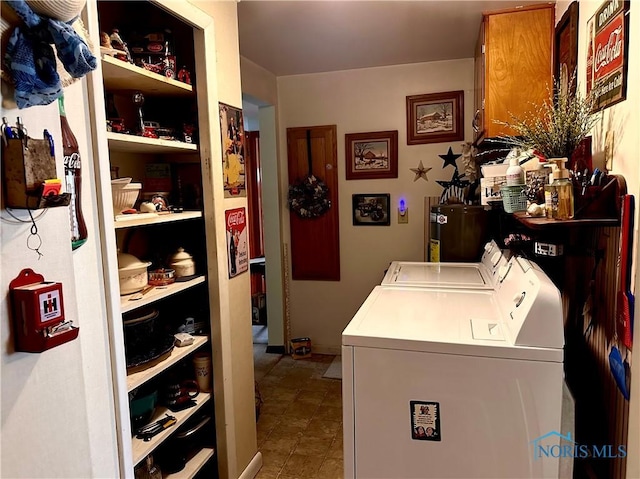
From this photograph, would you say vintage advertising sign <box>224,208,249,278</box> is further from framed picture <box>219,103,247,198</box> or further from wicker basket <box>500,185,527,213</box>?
wicker basket <box>500,185,527,213</box>

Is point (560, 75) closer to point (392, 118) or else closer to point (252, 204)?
point (392, 118)

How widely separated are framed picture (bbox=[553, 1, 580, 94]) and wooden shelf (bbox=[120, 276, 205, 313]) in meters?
1.83

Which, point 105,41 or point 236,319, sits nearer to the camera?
point 105,41

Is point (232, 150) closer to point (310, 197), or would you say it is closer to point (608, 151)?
point (608, 151)

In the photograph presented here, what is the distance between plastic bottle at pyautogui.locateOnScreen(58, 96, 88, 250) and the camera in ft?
3.70

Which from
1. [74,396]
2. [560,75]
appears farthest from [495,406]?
[560,75]

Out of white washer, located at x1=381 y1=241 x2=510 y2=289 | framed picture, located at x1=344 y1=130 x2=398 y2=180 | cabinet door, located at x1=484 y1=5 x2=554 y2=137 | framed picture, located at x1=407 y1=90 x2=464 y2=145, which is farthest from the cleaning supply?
framed picture, located at x1=344 y1=130 x2=398 y2=180

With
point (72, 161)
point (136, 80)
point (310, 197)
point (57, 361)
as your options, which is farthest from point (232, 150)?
point (310, 197)

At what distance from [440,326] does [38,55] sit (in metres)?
1.37

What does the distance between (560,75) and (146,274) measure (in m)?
2.05

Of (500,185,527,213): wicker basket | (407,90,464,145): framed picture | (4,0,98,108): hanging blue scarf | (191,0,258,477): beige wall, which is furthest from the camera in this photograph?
(407,90,464,145): framed picture

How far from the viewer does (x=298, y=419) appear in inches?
115

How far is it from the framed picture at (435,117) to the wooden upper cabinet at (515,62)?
3.51 ft

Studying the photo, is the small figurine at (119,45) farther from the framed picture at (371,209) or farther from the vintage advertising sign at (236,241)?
the framed picture at (371,209)
